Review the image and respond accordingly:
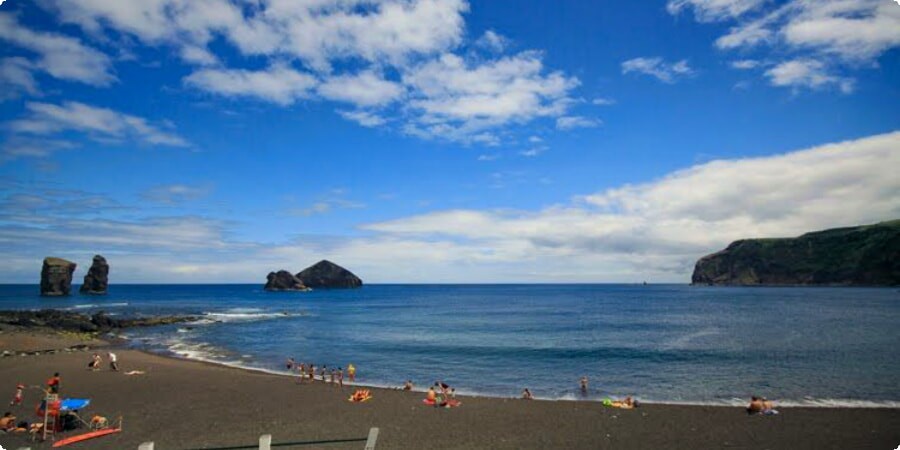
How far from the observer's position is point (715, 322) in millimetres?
73438

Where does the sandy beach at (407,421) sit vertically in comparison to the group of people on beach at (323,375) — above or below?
above

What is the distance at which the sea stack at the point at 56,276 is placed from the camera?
508 feet

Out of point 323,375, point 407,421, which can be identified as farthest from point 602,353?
point 407,421

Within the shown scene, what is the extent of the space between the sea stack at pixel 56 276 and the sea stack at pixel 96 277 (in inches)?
493

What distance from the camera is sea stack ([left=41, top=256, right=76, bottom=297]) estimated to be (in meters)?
155

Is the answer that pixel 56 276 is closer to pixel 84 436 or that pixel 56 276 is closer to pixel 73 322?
pixel 73 322

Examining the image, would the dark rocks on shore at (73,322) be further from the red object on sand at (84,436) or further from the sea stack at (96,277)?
the sea stack at (96,277)

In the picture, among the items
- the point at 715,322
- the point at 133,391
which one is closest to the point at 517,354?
the point at 133,391

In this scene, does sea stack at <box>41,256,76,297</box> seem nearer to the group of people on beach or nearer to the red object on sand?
the group of people on beach

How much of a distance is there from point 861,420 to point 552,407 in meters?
13.1

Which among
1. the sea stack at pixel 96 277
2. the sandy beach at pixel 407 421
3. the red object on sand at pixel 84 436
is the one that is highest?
the sea stack at pixel 96 277

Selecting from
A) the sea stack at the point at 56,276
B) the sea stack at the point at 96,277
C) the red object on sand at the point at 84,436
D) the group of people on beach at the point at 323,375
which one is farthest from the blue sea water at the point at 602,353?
the sea stack at the point at 96,277

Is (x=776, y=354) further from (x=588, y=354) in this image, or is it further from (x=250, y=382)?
(x=250, y=382)

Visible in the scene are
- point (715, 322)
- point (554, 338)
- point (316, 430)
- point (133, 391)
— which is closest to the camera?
point (316, 430)
